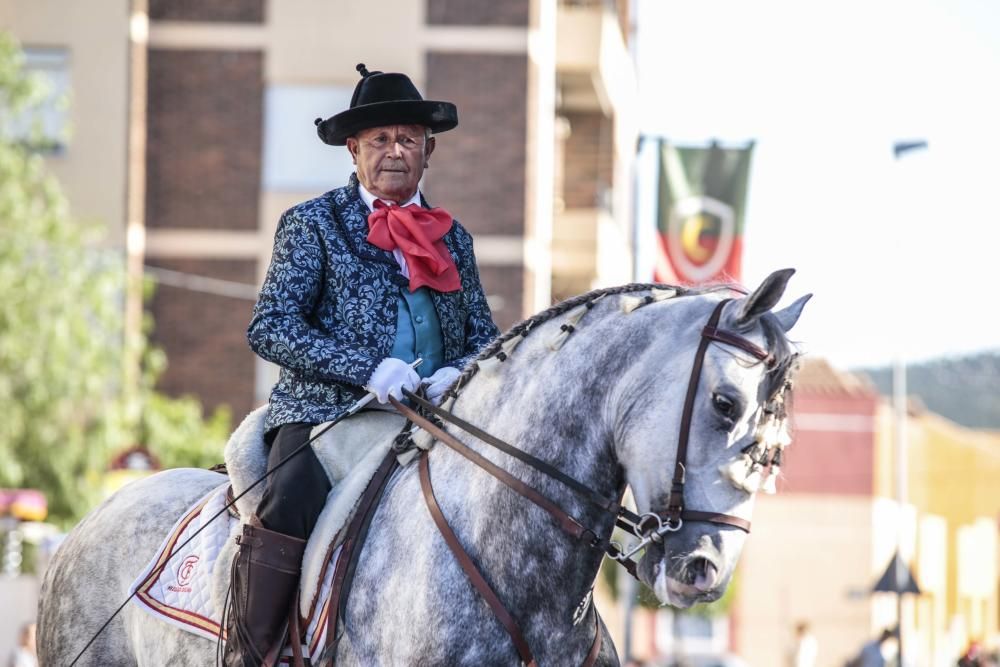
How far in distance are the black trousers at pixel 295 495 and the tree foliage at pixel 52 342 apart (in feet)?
63.9

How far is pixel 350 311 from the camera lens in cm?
603

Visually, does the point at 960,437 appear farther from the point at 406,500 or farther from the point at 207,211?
the point at 406,500

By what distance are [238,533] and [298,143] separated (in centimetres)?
2491

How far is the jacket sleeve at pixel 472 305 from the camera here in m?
6.35

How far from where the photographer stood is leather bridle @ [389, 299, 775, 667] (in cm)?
493

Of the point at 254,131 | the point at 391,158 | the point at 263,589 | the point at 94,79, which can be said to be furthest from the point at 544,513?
the point at 254,131

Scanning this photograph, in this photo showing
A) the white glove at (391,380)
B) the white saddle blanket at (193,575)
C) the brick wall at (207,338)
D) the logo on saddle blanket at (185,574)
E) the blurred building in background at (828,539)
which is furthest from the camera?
the blurred building in background at (828,539)

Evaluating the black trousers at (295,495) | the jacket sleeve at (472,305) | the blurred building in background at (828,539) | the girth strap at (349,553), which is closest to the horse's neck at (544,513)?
the girth strap at (349,553)

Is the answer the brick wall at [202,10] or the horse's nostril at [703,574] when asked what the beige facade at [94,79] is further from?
the horse's nostril at [703,574]

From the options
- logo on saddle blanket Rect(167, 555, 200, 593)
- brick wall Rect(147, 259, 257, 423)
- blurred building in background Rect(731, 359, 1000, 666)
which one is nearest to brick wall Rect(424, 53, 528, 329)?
brick wall Rect(147, 259, 257, 423)

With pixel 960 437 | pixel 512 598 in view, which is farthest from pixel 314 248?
pixel 960 437

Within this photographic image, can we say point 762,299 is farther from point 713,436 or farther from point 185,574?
point 185,574

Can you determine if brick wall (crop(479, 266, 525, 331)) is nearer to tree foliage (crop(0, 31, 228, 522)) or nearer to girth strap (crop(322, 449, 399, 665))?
tree foliage (crop(0, 31, 228, 522))

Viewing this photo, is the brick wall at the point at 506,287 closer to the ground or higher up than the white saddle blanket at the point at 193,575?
higher up
